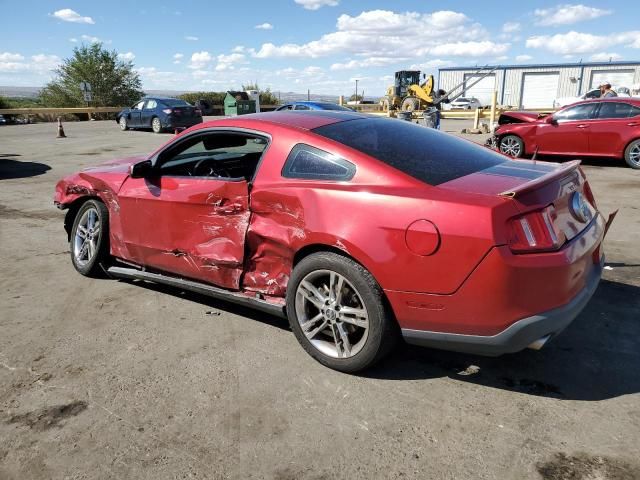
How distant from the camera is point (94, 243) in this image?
4.70 metres

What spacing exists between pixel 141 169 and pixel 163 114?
63.1ft

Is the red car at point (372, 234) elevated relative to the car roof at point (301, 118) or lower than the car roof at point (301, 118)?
lower

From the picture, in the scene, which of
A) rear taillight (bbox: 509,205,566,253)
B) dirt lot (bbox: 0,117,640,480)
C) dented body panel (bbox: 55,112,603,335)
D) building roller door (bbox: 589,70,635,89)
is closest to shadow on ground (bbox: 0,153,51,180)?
dirt lot (bbox: 0,117,640,480)

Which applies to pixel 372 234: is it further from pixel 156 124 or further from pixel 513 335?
pixel 156 124

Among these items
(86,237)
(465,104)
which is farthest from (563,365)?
(465,104)

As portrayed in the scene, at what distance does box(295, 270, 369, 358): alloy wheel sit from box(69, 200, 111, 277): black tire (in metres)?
2.27

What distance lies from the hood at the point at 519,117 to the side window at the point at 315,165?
34.0ft

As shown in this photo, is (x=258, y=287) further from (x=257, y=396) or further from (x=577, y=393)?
(x=577, y=393)

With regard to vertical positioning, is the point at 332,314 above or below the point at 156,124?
below

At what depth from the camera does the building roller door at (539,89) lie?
167 feet

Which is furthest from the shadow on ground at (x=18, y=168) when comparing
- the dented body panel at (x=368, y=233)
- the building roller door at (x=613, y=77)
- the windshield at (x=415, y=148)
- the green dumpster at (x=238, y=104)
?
the building roller door at (x=613, y=77)

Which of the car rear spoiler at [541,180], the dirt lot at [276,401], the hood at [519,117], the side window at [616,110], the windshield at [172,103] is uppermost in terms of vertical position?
the windshield at [172,103]

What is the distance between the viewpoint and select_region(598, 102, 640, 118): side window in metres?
10.6

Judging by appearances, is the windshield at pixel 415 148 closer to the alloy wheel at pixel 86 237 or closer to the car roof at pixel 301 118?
the car roof at pixel 301 118
